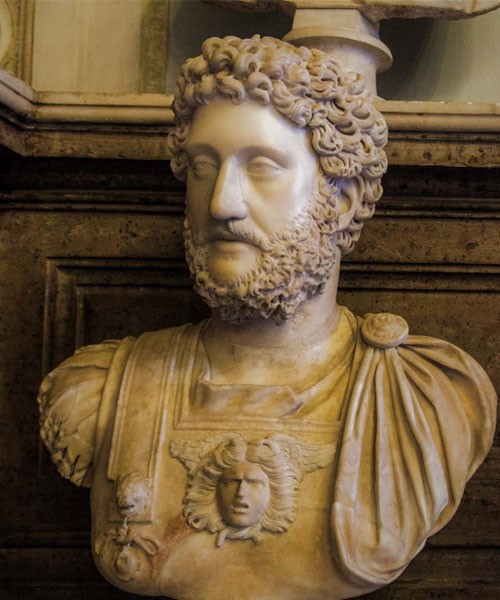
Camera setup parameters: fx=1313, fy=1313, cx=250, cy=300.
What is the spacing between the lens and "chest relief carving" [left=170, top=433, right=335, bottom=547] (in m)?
3.20

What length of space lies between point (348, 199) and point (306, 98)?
312 mm

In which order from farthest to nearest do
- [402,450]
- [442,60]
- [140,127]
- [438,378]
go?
1. [442,60]
2. [140,127]
3. [438,378]
4. [402,450]

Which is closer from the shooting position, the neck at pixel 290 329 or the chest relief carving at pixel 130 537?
the chest relief carving at pixel 130 537

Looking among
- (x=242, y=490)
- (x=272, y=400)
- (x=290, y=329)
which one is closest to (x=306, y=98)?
(x=290, y=329)

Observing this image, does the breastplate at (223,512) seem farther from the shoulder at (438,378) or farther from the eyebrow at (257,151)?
the eyebrow at (257,151)

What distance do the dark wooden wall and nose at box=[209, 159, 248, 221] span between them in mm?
928

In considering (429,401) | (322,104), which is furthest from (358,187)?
(429,401)

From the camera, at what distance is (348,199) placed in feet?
11.3

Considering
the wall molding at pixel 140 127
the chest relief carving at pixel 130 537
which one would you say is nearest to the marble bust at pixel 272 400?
the chest relief carving at pixel 130 537

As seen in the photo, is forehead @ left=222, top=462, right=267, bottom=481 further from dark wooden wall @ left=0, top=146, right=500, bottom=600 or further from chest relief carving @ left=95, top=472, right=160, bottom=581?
dark wooden wall @ left=0, top=146, right=500, bottom=600

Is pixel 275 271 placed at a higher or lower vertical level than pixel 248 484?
higher

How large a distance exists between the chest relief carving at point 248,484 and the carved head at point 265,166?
0.35 metres

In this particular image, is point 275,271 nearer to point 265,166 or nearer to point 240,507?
point 265,166

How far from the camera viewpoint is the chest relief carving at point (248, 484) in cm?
320
